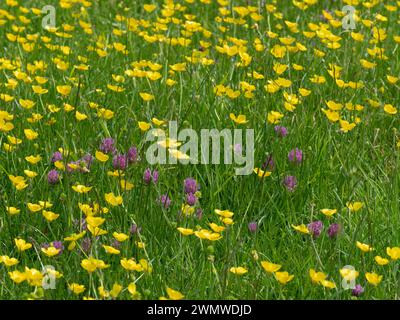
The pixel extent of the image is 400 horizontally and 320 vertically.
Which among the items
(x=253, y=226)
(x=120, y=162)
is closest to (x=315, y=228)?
(x=253, y=226)

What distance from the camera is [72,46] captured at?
4707mm

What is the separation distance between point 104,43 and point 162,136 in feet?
4.85

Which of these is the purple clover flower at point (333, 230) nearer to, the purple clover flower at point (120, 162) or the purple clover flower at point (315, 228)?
the purple clover flower at point (315, 228)

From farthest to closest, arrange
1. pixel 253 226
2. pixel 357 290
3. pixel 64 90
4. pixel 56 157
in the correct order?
1. pixel 64 90
2. pixel 56 157
3. pixel 253 226
4. pixel 357 290

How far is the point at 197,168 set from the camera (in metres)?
3.55

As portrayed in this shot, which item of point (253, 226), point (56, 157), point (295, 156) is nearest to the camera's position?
point (253, 226)

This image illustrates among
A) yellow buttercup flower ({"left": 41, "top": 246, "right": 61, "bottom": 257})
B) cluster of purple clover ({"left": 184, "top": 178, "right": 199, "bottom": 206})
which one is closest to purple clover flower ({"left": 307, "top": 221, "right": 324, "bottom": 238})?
cluster of purple clover ({"left": 184, "top": 178, "right": 199, "bottom": 206})

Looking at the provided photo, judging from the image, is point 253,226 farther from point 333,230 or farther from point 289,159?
point 289,159

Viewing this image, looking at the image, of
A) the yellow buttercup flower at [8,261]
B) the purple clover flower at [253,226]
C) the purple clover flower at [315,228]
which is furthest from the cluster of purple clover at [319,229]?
the yellow buttercup flower at [8,261]

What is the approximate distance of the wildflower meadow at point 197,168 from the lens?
279cm

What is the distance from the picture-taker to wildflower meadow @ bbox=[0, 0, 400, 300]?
2.79 metres
